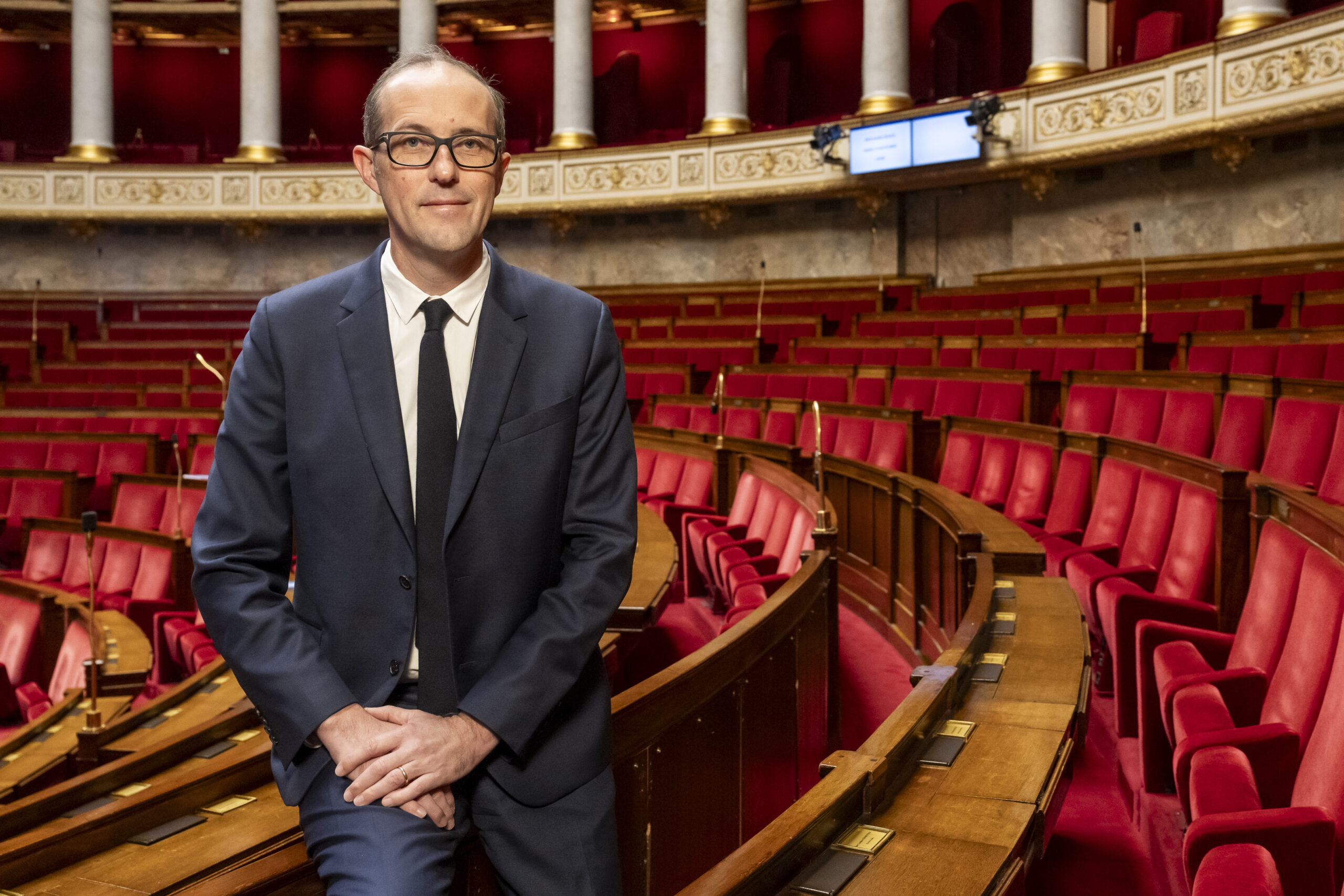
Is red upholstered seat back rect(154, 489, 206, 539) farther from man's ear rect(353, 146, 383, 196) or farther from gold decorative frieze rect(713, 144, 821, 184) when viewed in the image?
gold decorative frieze rect(713, 144, 821, 184)

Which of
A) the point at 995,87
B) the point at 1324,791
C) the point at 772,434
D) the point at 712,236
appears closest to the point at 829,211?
the point at 712,236

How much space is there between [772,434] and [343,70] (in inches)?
348

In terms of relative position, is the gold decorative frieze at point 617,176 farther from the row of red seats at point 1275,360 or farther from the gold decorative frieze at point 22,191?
the row of red seats at point 1275,360

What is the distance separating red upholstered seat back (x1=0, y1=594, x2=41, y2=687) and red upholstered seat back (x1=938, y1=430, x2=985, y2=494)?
2857mm

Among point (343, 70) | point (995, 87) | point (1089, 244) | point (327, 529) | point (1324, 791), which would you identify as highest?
point (343, 70)

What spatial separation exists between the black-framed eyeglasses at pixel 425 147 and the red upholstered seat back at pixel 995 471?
2584mm

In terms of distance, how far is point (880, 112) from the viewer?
7789 mm

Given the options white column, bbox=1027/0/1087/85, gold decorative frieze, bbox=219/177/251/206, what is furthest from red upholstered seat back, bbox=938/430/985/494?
gold decorative frieze, bbox=219/177/251/206

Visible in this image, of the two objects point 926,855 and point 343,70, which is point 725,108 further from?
point 926,855

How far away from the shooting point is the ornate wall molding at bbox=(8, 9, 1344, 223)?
231 inches

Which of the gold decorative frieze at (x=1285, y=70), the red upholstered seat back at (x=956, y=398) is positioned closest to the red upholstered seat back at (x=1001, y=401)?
the red upholstered seat back at (x=956, y=398)

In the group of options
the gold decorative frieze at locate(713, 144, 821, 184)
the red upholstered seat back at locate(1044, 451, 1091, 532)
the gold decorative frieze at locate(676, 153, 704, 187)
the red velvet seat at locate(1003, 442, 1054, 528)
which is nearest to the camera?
the red upholstered seat back at locate(1044, 451, 1091, 532)

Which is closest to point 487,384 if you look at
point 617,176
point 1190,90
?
point 1190,90

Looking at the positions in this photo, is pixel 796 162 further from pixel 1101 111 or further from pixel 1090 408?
pixel 1090 408
